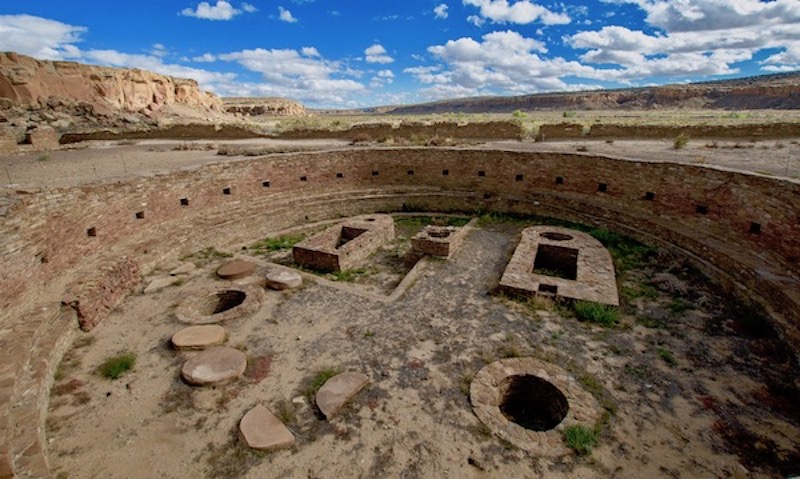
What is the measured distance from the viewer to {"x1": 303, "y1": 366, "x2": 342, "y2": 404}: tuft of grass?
5.36 meters

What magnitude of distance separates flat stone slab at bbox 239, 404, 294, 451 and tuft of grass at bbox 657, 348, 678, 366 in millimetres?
5610

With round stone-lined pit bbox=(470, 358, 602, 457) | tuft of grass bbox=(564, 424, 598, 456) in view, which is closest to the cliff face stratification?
round stone-lined pit bbox=(470, 358, 602, 457)

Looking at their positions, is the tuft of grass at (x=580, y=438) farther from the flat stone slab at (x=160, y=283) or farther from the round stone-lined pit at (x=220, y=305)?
the flat stone slab at (x=160, y=283)

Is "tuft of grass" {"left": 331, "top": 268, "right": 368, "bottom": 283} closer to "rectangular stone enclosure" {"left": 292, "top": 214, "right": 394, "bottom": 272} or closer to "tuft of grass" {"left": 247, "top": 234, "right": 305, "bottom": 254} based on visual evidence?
"rectangular stone enclosure" {"left": 292, "top": 214, "right": 394, "bottom": 272}

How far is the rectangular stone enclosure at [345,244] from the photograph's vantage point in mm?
9602

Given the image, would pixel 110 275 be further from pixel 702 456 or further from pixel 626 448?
pixel 702 456

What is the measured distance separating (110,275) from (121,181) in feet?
8.42

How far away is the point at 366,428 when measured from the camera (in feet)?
15.8

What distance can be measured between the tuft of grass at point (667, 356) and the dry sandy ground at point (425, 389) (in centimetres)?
3

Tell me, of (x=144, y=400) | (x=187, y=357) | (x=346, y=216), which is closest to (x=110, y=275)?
(x=187, y=357)

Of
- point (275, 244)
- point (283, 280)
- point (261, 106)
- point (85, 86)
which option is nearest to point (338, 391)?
point (283, 280)

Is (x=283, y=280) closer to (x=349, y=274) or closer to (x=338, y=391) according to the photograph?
(x=349, y=274)

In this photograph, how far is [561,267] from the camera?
10086 millimetres

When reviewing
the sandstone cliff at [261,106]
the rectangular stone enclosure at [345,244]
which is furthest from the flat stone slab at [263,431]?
the sandstone cliff at [261,106]
